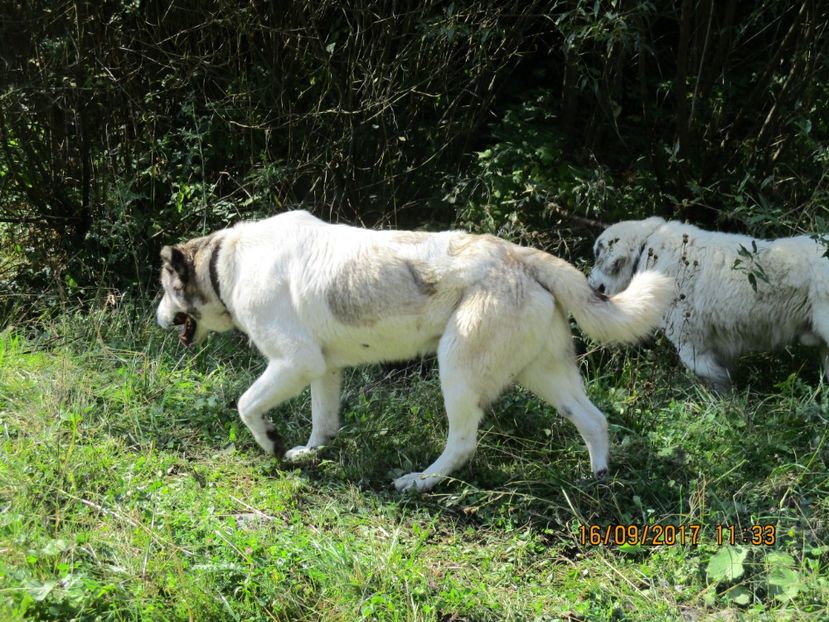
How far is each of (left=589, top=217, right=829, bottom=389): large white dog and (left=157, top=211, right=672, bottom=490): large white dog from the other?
1.30 m

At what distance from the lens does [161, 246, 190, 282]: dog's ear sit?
18.0ft

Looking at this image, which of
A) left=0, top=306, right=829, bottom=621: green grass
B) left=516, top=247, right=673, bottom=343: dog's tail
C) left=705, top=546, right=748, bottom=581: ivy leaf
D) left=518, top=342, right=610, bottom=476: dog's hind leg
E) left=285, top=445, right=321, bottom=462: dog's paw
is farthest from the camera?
left=285, top=445, right=321, bottom=462: dog's paw

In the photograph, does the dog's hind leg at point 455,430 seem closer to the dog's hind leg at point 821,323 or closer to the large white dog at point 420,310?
the large white dog at point 420,310

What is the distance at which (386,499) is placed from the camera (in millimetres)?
4926

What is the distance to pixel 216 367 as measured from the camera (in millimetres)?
6441

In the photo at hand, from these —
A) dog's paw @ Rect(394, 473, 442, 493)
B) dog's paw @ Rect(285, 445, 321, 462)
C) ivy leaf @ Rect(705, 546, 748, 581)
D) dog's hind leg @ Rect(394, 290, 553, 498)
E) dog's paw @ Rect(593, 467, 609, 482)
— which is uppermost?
dog's hind leg @ Rect(394, 290, 553, 498)

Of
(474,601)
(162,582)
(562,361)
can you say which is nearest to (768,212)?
(562,361)

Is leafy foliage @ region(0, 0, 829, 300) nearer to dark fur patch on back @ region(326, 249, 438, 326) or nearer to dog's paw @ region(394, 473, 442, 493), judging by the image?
dark fur patch on back @ region(326, 249, 438, 326)

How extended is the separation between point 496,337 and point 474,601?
137 cm

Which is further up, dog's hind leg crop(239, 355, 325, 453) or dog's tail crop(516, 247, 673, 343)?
dog's tail crop(516, 247, 673, 343)

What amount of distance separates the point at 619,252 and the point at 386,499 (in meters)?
2.60

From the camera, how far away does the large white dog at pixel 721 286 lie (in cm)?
573

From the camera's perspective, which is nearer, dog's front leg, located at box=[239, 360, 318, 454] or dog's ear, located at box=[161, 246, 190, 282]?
dog's front leg, located at box=[239, 360, 318, 454]

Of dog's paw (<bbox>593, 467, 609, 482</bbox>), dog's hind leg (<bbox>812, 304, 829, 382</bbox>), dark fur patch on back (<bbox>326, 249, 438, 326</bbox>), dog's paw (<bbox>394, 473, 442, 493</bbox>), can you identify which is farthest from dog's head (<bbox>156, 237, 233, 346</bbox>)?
dog's hind leg (<bbox>812, 304, 829, 382</bbox>)
